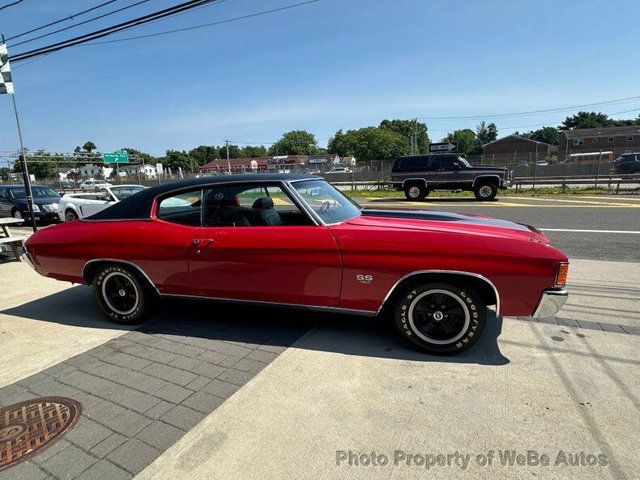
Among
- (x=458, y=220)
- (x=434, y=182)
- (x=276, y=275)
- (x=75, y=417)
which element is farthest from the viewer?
(x=434, y=182)

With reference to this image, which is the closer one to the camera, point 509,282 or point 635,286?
point 509,282

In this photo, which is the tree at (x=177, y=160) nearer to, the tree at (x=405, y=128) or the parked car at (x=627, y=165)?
the tree at (x=405, y=128)

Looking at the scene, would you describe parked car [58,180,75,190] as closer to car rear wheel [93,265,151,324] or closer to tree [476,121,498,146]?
car rear wheel [93,265,151,324]

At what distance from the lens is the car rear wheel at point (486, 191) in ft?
55.8

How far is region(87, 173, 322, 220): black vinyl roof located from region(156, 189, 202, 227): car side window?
0.08 m

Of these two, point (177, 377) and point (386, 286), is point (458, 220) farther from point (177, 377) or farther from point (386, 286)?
point (177, 377)

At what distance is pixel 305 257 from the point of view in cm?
333

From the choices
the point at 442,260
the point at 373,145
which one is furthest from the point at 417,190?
the point at 373,145

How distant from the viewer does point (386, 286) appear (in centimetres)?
319

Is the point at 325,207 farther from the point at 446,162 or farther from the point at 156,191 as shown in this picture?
the point at 446,162

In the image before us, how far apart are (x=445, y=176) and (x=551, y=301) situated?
607 inches

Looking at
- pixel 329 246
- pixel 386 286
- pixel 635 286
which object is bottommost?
pixel 635 286

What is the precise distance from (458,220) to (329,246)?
4.21ft

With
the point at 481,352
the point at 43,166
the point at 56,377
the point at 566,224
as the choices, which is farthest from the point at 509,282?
the point at 43,166
